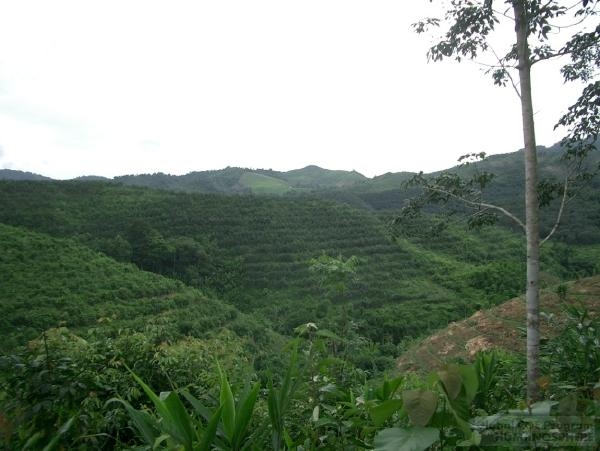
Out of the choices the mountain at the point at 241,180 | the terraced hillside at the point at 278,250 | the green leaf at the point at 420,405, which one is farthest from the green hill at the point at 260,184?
the green leaf at the point at 420,405

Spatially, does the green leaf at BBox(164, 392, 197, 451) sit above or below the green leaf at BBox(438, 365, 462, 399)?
below

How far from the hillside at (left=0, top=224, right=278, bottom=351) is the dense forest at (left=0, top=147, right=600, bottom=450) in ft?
0.44

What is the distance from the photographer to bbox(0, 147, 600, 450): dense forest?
146 centimetres

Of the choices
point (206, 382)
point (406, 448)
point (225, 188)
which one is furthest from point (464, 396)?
point (225, 188)

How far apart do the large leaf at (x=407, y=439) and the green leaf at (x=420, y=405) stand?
31 millimetres

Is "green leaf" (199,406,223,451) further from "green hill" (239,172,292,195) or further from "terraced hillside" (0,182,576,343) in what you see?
"green hill" (239,172,292,195)

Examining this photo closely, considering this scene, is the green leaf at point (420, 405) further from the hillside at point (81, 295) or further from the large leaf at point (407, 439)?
the hillside at point (81, 295)

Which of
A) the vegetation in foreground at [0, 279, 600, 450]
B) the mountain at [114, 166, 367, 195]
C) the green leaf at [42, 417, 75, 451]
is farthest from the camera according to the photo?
the mountain at [114, 166, 367, 195]

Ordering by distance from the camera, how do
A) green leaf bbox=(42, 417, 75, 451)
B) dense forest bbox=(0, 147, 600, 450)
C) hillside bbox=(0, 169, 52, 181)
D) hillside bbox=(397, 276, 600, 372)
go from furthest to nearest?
1. hillside bbox=(0, 169, 52, 181)
2. hillside bbox=(397, 276, 600, 372)
3. dense forest bbox=(0, 147, 600, 450)
4. green leaf bbox=(42, 417, 75, 451)

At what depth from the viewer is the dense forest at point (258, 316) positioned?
146 cm

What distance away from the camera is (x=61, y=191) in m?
39.4

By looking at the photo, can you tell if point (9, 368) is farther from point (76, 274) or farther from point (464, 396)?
point (76, 274)

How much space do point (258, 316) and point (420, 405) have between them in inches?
1051

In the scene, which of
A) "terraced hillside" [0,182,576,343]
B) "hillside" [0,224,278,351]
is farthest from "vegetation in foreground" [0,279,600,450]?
"terraced hillside" [0,182,576,343]
